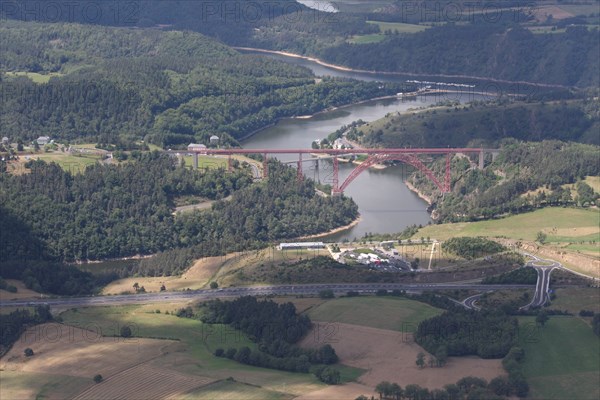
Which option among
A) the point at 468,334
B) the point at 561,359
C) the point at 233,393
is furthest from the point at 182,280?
the point at 561,359

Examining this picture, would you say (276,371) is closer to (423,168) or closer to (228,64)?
(423,168)

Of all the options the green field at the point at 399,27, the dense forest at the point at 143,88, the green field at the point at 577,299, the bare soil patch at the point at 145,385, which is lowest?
the bare soil patch at the point at 145,385

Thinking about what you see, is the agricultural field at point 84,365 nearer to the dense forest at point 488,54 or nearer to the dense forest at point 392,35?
the dense forest at point 488,54

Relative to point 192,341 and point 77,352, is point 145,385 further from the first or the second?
point 192,341

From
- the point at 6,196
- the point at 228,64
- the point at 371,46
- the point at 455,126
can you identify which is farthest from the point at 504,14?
the point at 6,196

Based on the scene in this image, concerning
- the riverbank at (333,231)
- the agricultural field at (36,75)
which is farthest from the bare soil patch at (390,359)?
the agricultural field at (36,75)

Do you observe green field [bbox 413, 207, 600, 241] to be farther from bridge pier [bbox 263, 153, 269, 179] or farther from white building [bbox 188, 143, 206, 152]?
white building [bbox 188, 143, 206, 152]
